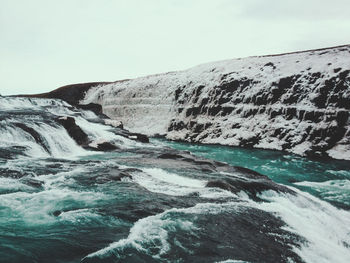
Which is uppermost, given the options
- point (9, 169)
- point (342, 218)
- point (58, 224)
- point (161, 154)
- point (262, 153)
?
point (9, 169)

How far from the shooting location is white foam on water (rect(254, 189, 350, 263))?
6.61 metres

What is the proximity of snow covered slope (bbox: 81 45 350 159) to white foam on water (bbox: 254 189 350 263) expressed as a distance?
16.5 m

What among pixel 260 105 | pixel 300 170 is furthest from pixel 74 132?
pixel 260 105

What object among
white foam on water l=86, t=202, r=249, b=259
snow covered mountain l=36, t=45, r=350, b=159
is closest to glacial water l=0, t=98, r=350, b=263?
white foam on water l=86, t=202, r=249, b=259

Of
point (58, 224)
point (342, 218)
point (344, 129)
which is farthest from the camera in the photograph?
point (344, 129)

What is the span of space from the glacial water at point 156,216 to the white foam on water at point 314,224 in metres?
0.04

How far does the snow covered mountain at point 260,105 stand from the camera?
2759 cm

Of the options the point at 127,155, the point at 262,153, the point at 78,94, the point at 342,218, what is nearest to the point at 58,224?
the point at 342,218

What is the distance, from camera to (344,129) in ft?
85.9

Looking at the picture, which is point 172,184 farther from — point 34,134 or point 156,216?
point 34,134

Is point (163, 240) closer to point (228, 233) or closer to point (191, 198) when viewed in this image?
point (228, 233)

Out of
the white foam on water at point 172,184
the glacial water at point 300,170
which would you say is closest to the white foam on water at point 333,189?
the glacial water at point 300,170

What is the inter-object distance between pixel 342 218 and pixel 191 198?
5613 millimetres

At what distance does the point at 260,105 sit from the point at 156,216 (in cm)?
2883
